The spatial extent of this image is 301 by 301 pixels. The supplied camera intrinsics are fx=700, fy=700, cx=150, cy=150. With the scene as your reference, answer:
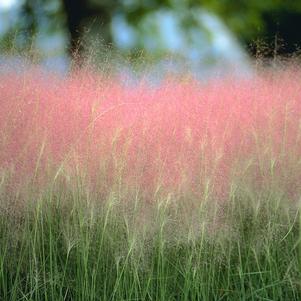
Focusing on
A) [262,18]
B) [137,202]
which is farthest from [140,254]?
[262,18]

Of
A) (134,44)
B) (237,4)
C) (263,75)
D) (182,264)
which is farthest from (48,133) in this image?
(237,4)

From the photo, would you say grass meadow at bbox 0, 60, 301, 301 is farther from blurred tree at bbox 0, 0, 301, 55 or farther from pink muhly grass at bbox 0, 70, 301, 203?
blurred tree at bbox 0, 0, 301, 55

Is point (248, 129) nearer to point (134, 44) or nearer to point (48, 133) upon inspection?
point (48, 133)

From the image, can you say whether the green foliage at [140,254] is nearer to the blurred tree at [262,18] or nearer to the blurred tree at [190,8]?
the blurred tree at [190,8]

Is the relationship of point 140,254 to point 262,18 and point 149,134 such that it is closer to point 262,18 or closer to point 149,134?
point 149,134

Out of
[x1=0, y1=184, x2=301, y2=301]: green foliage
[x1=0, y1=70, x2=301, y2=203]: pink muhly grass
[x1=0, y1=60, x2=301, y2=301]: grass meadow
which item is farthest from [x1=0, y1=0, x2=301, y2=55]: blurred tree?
[x1=0, y1=184, x2=301, y2=301]: green foliage

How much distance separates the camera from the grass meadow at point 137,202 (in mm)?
2770

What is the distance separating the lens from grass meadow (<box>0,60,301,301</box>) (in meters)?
2.77

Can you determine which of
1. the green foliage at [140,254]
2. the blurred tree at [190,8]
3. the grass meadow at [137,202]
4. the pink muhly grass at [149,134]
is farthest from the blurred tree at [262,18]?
the green foliage at [140,254]

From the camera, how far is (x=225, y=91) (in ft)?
11.9

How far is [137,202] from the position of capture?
9.18 feet

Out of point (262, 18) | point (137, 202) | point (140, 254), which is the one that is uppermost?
point (262, 18)

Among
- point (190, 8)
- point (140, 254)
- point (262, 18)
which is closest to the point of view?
point (140, 254)

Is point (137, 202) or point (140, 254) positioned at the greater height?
point (137, 202)
